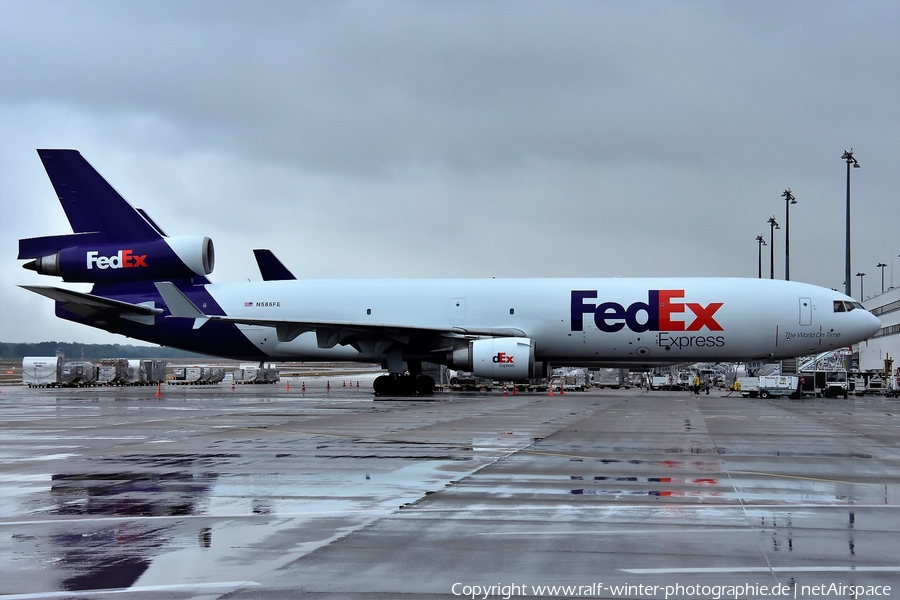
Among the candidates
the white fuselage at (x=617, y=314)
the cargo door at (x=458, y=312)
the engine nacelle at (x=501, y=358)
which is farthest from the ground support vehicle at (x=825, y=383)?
the cargo door at (x=458, y=312)

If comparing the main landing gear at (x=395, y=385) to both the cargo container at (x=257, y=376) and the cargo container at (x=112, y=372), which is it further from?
the cargo container at (x=257, y=376)

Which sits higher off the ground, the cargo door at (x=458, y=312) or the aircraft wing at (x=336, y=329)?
the cargo door at (x=458, y=312)

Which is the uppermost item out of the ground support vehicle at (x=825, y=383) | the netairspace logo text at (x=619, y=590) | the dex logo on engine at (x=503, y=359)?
the dex logo on engine at (x=503, y=359)

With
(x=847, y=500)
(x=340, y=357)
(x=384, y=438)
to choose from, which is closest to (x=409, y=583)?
(x=847, y=500)

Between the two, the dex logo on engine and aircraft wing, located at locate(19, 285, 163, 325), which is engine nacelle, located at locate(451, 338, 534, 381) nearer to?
the dex logo on engine

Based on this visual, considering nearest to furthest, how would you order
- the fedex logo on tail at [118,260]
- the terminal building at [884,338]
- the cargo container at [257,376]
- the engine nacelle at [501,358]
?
the engine nacelle at [501,358] < the fedex logo on tail at [118,260] < the cargo container at [257,376] < the terminal building at [884,338]

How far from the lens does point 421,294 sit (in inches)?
1395

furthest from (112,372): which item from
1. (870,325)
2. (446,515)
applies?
(446,515)

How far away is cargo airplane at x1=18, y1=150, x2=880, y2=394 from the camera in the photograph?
105 feet

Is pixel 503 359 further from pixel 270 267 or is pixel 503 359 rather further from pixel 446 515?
pixel 446 515

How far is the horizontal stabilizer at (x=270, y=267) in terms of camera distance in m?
46.4

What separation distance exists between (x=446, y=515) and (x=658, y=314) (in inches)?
1024

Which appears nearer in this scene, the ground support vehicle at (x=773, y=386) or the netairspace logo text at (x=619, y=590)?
the netairspace logo text at (x=619, y=590)

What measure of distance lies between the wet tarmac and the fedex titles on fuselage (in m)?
16.2
